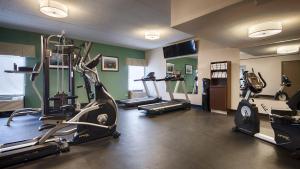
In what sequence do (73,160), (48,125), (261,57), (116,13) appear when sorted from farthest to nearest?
1. (261,57)
2. (116,13)
3. (48,125)
4. (73,160)

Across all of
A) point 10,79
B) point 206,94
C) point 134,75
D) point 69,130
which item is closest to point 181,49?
point 206,94

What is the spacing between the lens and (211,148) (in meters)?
2.64

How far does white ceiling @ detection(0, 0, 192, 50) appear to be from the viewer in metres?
3.51

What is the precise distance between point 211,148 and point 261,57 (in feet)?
12.8

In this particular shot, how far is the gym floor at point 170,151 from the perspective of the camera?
7.00ft

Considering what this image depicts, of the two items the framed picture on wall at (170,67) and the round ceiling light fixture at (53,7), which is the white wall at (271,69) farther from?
the round ceiling light fixture at (53,7)

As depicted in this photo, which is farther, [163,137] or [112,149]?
[163,137]

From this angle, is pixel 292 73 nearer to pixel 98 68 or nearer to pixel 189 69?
pixel 189 69

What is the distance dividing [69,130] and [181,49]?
5.54 m

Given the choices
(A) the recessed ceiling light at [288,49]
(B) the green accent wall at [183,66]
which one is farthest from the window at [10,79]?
(A) the recessed ceiling light at [288,49]

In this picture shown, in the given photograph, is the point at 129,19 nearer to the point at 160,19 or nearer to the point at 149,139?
the point at 160,19

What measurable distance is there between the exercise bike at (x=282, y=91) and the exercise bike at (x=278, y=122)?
→ 5.11ft

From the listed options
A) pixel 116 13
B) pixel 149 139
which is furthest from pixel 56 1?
pixel 149 139

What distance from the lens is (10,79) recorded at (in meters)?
5.36
